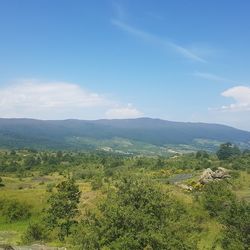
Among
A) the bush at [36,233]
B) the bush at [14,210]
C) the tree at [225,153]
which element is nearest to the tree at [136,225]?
the bush at [36,233]

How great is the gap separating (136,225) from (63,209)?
81.3ft

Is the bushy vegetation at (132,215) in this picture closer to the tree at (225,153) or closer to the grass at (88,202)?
the grass at (88,202)

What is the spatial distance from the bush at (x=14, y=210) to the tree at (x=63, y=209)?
23.8 meters

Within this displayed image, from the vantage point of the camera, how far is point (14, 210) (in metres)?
80.7

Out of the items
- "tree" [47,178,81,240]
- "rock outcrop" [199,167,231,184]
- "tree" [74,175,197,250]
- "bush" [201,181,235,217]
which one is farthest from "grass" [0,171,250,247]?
"tree" [74,175,197,250]

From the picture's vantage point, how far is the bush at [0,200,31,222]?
79625mm

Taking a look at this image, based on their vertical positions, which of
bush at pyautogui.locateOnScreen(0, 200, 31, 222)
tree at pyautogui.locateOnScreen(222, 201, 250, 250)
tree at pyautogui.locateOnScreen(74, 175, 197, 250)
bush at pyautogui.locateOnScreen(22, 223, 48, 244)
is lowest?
bush at pyautogui.locateOnScreen(0, 200, 31, 222)

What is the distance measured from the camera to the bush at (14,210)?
79.6 metres

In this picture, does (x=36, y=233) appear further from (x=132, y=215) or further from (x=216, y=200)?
(x=216, y=200)

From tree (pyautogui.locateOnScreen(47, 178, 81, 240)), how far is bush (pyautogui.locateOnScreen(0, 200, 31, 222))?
78.0ft

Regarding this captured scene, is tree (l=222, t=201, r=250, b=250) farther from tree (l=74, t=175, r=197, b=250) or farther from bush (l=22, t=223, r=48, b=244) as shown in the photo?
bush (l=22, t=223, r=48, b=244)

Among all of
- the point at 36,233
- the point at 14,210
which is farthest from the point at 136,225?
the point at 14,210

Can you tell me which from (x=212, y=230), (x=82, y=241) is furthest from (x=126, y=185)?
(x=212, y=230)

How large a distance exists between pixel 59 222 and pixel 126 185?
21652 mm
